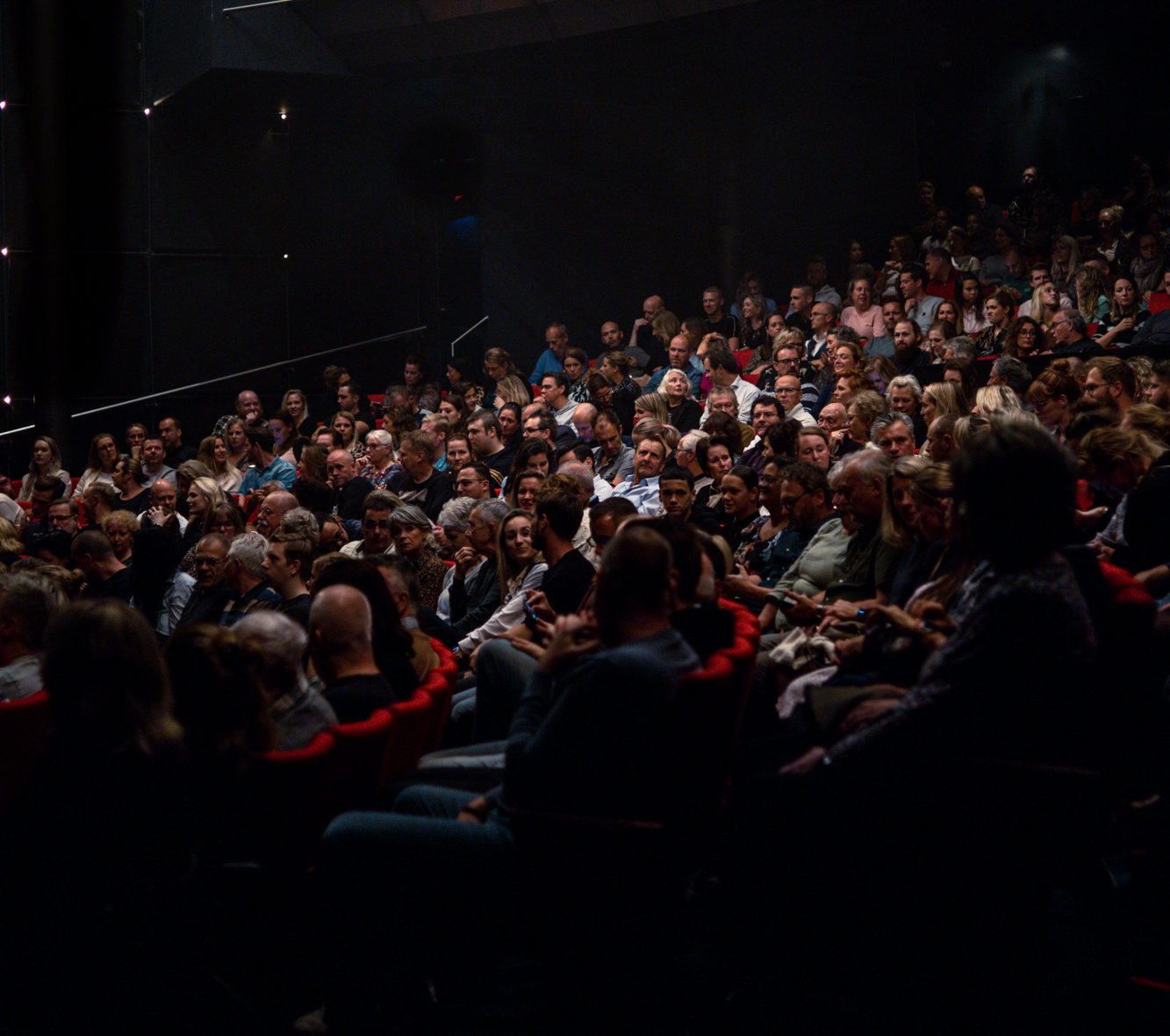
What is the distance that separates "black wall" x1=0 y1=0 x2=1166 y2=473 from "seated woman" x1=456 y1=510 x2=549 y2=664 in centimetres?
631

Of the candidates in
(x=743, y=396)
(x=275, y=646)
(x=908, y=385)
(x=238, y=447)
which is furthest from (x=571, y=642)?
(x=238, y=447)

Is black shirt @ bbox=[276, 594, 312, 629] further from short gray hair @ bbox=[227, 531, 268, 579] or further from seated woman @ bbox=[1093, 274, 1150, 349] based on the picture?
seated woman @ bbox=[1093, 274, 1150, 349]

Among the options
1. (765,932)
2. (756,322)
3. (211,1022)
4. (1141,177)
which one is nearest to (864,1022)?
(765,932)

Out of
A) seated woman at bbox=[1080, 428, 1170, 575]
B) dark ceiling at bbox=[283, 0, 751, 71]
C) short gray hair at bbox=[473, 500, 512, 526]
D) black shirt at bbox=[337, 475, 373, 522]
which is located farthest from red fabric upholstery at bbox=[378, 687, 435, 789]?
dark ceiling at bbox=[283, 0, 751, 71]

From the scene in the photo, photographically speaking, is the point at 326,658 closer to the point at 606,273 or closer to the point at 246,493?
the point at 246,493

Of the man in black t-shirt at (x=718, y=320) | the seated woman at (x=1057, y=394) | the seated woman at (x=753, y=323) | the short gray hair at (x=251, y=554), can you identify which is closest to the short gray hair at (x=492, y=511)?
the short gray hair at (x=251, y=554)

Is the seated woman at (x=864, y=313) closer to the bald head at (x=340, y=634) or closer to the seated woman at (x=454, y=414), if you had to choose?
the seated woman at (x=454, y=414)

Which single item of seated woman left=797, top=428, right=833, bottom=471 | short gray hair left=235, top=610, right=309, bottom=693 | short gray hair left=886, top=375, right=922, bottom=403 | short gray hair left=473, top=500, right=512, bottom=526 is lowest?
short gray hair left=235, top=610, right=309, bottom=693

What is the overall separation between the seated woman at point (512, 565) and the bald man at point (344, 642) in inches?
51.7

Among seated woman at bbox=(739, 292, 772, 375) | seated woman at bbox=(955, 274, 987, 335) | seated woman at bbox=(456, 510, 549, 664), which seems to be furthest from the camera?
seated woman at bbox=(739, 292, 772, 375)

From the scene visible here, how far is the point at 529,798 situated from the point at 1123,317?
18.3ft

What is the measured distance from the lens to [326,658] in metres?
2.47

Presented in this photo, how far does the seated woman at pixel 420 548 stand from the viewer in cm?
443

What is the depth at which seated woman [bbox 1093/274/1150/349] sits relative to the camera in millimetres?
6188
